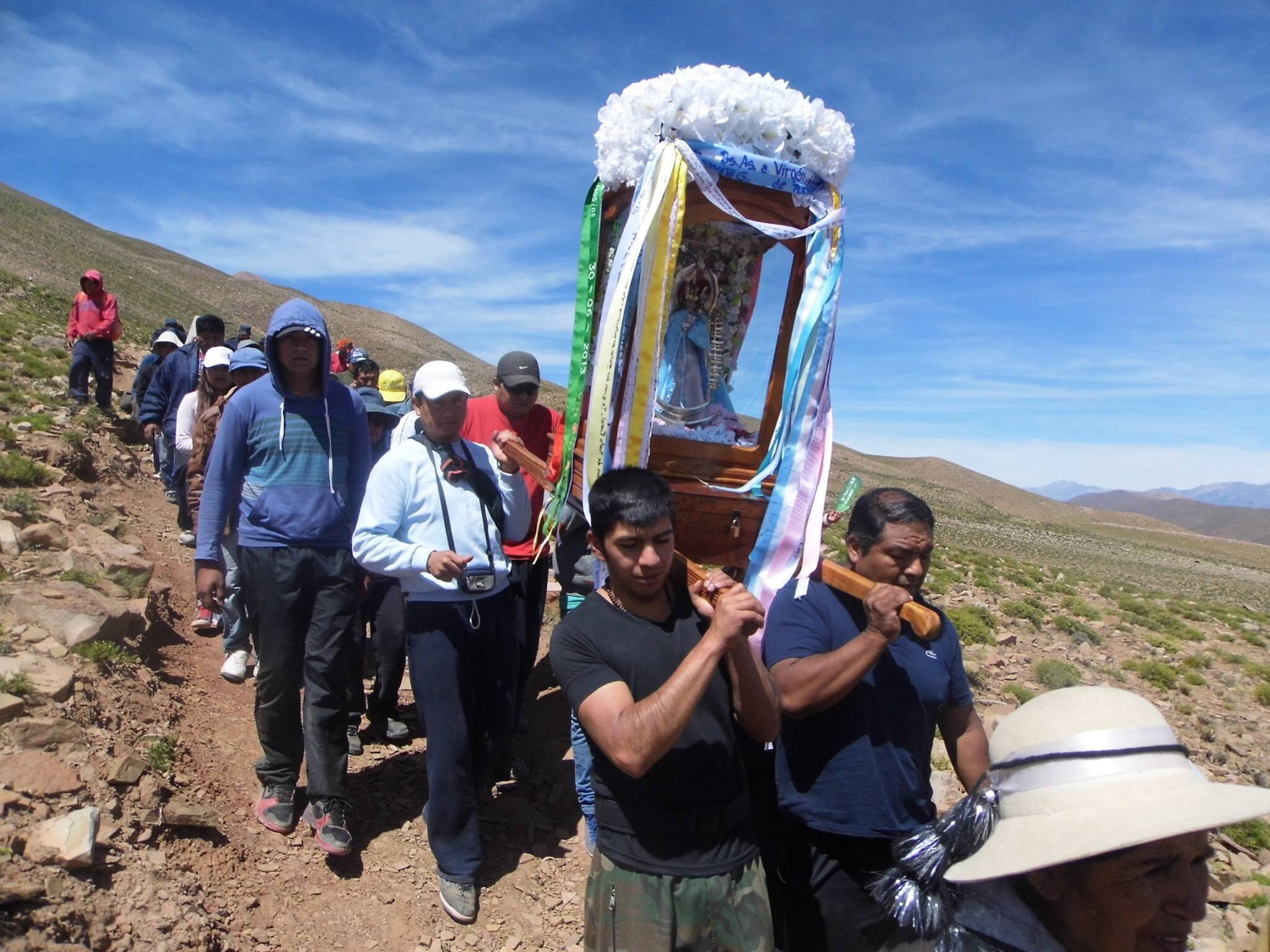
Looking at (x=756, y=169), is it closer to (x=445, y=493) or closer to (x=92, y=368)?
(x=445, y=493)

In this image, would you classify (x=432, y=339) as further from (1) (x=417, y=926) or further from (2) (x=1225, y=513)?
(2) (x=1225, y=513)

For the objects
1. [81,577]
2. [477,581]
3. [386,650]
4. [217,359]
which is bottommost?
[386,650]

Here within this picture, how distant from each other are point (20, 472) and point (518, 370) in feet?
18.6

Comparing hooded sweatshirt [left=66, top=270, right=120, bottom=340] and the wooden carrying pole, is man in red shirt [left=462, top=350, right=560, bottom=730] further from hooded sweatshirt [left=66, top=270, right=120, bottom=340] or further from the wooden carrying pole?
hooded sweatshirt [left=66, top=270, right=120, bottom=340]

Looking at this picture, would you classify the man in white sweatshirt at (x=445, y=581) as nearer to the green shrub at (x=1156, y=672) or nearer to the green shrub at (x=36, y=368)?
the green shrub at (x=1156, y=672)

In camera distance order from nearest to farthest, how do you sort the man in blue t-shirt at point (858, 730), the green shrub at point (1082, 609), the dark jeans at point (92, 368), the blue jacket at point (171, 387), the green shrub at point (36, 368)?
1. the man in blue t-shirt at point (858, 730)
2. the blue jacket at point (171, 387)
3. the dark jeans at point (92, 368)
4. the green shrub at point (36, 368)
5. the green shrub at point (1082, 609)

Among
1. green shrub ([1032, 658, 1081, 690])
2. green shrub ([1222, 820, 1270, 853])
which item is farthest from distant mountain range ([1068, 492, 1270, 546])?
green shrub ([1222, 820, 1270, 853])

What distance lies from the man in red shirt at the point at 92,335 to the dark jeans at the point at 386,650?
7.80 metres

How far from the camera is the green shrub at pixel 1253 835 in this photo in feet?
18.3

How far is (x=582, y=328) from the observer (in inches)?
151

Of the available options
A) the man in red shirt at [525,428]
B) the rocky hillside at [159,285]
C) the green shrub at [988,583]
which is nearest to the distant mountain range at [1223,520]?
the rocky hillside at [159,285]

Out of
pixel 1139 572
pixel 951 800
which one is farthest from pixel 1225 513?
pixel 951 800

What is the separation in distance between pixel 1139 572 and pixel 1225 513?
188352 millimetres

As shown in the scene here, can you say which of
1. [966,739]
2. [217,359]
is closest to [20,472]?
[217,359]
